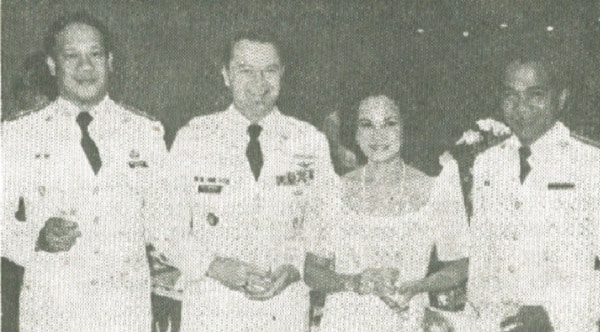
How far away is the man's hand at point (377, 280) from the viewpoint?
2.16 meters

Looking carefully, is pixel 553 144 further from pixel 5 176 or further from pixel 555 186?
pixel 5 176

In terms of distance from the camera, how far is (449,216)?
224cm

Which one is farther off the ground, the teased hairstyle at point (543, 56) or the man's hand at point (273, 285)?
the teased hairstyle at point (543, 56)

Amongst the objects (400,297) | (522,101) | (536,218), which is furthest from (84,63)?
(536,218)

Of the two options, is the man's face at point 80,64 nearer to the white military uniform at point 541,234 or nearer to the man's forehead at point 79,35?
the man's forehead at point 79,35

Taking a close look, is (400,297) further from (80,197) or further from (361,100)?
(80,197)

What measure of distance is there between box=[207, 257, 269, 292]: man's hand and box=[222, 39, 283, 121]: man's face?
425 millimetres

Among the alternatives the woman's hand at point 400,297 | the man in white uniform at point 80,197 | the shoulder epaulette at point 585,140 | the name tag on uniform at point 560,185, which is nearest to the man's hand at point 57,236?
the man in white uniform at point 80,197

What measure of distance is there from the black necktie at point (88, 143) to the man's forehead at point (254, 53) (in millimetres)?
457

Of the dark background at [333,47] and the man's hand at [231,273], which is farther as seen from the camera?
the dark background at [333,47]

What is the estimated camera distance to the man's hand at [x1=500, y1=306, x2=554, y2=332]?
2.26m

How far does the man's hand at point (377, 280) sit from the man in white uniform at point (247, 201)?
7.3 inches

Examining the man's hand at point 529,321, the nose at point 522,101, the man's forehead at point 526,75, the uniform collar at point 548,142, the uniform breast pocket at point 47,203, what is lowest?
the man's hand at point 529,321

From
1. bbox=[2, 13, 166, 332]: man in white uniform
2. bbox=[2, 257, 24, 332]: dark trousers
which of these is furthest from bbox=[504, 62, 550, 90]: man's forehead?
bbox=[2, 257, 24, 332]: dark trousers
